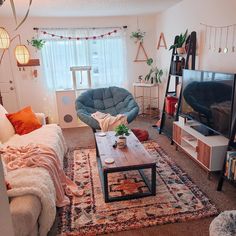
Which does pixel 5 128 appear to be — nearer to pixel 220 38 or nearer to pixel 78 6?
pixel 78 6

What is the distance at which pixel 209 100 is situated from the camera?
276 cm

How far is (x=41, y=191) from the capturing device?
1.77 metres

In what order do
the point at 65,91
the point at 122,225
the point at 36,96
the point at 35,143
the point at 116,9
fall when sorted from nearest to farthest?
the point at 122,225, the point at 35,143, the point at 116,9, the point at 65,91, the point at 36,96

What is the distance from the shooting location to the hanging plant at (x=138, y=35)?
5030 millimetres

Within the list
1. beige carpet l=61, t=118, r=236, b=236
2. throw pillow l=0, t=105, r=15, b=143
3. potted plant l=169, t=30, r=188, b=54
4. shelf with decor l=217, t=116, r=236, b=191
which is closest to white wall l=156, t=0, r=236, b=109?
potted plant l=169, t=30, r=188, b=54

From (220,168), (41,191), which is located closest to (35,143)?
(41,191)

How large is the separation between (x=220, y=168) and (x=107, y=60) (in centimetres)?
346

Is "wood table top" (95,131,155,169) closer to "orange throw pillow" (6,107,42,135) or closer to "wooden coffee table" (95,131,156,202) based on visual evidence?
"wooden coffee table" (95,131,156,202)

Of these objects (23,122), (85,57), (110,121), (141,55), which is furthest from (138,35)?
(23,122)

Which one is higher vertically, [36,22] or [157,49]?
[36,22]

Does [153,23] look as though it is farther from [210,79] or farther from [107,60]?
[210,79]

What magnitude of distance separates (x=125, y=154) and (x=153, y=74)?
10.8 feet

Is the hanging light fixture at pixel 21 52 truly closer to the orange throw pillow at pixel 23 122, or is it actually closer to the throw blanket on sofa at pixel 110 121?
the orange throw pillow at pixel 23 122

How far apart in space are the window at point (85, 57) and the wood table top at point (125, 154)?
8.25 feet
